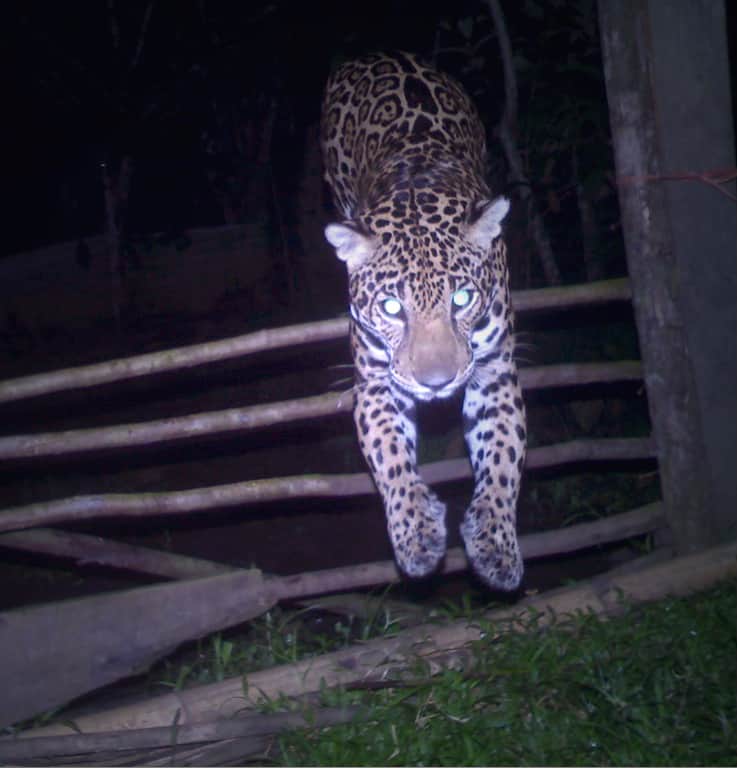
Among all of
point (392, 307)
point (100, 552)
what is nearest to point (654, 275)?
point (392, 307)

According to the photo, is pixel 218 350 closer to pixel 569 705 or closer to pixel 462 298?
pixel 462 298

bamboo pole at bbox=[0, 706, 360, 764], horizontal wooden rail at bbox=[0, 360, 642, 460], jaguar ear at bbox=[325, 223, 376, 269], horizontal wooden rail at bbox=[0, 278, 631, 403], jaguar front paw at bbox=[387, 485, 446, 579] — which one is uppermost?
jaguar ear at bbox=[325, 223, 376, 269]

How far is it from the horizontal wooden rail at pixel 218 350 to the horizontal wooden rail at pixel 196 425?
17cm

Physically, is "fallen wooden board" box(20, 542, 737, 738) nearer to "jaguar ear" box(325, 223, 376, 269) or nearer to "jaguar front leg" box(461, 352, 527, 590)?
"jaguar front leg" box(461, 352, 527, 590)

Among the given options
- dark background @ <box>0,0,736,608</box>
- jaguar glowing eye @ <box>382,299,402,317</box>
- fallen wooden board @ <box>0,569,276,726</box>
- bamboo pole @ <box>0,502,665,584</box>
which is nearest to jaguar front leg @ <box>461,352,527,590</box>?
bamboo pole @ <box>0,502,665,584</box>

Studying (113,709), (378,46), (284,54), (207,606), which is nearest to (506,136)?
(378,46)

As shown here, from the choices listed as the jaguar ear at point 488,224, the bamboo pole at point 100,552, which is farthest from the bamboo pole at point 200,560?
the jaguar ear at point 488,224

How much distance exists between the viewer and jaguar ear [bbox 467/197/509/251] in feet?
13.0

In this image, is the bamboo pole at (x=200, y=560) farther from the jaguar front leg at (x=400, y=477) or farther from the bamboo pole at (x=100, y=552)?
the jaguar front leg at (x=400, y=477)

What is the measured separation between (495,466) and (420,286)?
732 mm

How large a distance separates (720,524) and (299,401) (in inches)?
67.2

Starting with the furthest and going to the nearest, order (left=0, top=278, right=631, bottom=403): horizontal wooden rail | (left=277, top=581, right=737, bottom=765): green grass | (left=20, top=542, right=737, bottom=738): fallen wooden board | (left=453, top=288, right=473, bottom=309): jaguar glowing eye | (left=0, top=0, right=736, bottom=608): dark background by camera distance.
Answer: (left=0, top=0, right=736, bottom=608): dark background < (left=453, top=288, right=473, bottom=309): jaguar glowing eye < (left=0, top=278, right=631, bottom=403): horizontal wooden rail < (left=20, top=542, right=737, bottom=738): fallen wooden board < (left=277, top=581, right=737, bottom=765): green grass

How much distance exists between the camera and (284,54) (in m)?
6.75

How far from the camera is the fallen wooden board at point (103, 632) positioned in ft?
11.5
